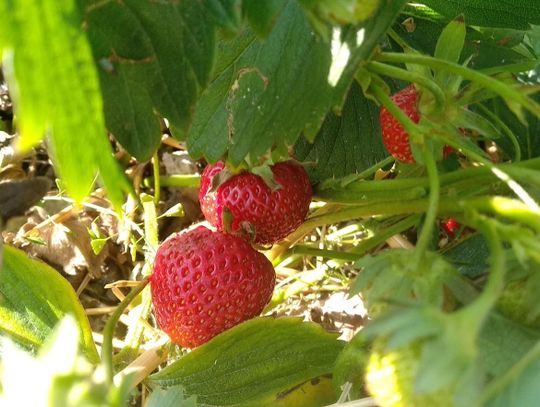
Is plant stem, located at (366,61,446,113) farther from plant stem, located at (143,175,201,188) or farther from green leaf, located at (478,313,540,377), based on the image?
plant stem, located at (143,175,201,188)

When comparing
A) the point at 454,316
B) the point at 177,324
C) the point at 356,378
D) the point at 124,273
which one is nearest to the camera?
the point at 454,316

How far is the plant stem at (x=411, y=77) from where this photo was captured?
834mm

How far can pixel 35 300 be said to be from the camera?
1.02m

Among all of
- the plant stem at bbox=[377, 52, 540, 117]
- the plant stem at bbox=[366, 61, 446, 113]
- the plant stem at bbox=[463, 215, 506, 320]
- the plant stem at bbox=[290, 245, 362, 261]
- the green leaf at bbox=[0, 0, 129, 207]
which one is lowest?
the plant stem at bbox=[290, 245, 362, 261]

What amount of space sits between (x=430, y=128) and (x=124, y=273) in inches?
30.1

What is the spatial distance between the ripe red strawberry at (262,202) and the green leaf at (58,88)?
38cm

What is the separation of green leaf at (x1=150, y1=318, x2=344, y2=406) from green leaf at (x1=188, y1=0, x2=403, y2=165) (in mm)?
218

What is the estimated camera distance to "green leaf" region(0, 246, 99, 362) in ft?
3.32

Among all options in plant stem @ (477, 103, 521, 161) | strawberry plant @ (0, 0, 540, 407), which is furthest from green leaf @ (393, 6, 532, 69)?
plant stem @ (477, 103, 521, 161)

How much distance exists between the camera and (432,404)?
0.56 meters

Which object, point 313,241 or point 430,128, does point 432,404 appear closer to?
point 430,128

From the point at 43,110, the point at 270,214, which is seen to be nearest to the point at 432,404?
the point at 43,110

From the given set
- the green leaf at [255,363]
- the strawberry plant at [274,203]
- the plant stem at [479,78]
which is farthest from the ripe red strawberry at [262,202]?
the plant stem at [479,78]

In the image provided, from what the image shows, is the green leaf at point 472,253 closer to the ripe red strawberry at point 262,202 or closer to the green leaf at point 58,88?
the ripe red strawberry at point 262,202
